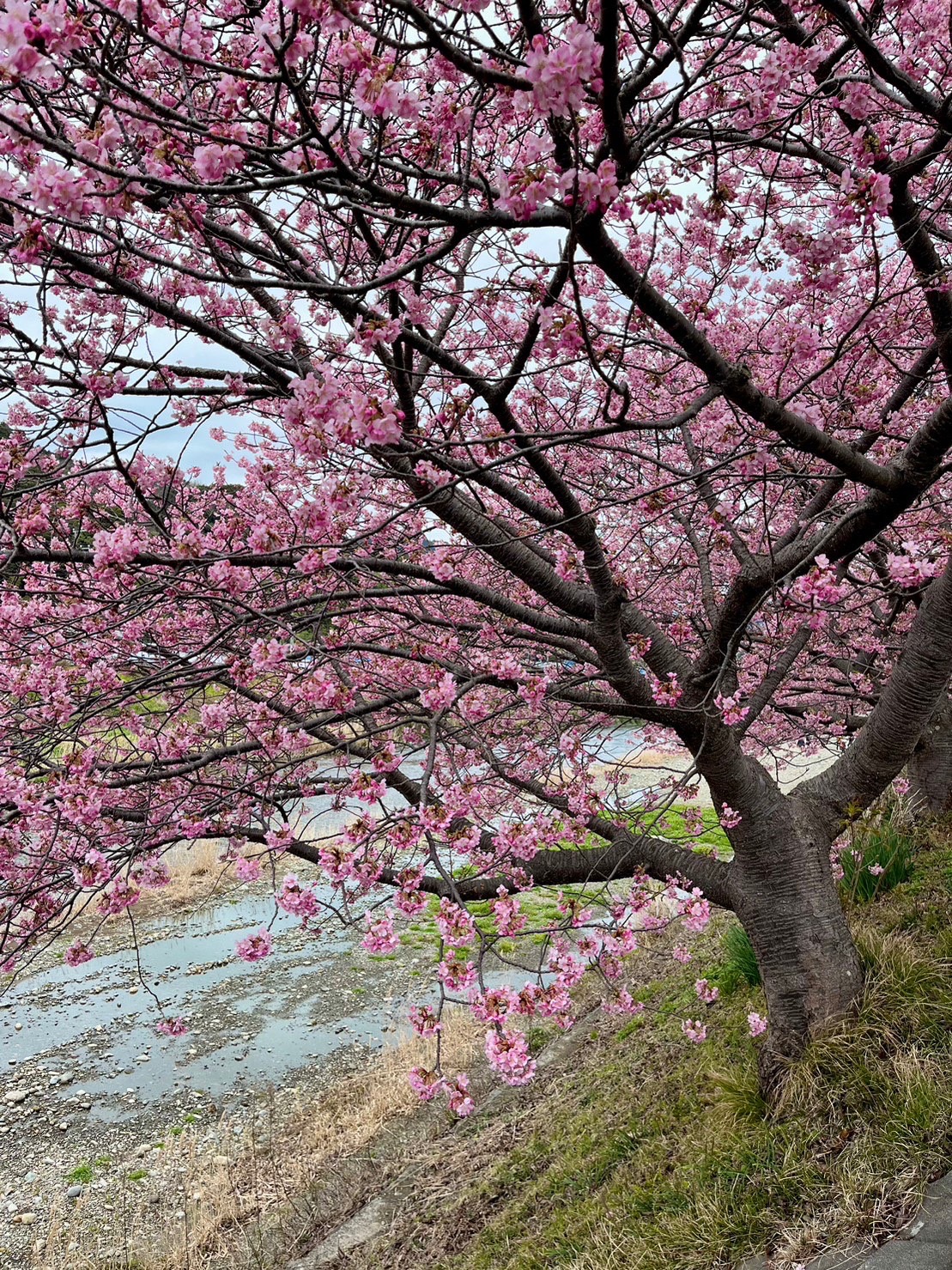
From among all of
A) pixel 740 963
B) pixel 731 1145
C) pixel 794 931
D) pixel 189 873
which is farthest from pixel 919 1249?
pixel 189 873

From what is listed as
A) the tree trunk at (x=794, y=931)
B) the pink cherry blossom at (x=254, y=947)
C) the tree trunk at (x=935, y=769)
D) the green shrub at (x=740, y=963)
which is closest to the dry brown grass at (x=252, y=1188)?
the green shrub at (x=740, y=963)

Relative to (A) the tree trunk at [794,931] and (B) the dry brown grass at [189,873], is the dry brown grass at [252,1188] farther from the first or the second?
(B) the dry brown grass at [189,873]

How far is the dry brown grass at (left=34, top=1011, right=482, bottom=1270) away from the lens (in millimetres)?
5930

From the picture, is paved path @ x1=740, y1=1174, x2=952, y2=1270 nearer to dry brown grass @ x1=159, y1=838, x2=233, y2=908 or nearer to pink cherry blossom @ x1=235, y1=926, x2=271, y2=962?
pink cherry blossom @ x1=235, y1=926, x2=271, y2=962

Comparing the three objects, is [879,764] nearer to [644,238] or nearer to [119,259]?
[644,238]

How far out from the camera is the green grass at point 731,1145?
2938mm

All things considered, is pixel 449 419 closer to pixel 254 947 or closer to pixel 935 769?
pixel 254 947

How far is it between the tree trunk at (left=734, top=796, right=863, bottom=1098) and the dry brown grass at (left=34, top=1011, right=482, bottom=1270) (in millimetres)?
4043

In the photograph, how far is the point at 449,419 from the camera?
276 cm

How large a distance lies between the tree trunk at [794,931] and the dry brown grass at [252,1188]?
4.04 m

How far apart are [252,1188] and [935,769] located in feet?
22.9

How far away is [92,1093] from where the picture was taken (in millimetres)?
8945

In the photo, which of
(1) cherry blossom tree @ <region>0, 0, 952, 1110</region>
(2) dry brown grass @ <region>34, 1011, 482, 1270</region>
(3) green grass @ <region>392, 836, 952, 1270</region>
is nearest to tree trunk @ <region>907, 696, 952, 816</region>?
(3) green grass @ <region>392, 836, 952, 1270</region>

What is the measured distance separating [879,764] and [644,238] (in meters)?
3.49
